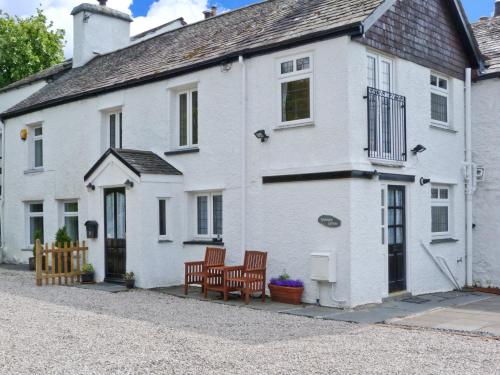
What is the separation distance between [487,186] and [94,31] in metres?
14.6

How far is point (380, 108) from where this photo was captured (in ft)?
39.3

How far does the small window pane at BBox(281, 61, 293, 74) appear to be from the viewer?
1226 centimetres

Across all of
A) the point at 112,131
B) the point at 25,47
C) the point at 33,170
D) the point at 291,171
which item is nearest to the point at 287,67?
the point at 291,171

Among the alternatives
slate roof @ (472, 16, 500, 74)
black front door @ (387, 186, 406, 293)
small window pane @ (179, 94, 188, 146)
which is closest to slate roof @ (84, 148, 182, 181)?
small window pane @ (179, 94, 188, 146)

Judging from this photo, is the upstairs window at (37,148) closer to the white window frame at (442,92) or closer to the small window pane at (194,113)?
the small window pane at (194,113)

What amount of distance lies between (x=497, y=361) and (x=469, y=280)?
24.4ft

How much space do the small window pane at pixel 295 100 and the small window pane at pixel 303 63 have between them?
0.25 metres

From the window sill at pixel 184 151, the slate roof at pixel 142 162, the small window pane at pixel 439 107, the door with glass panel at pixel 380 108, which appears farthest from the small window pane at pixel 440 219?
the slate roof at pixel 142 162

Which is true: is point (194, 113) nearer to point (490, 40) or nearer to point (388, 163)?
point (388, 163)

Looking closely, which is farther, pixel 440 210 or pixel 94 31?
pixel 94 31

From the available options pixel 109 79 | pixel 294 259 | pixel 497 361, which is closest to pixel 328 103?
pixel 294 259

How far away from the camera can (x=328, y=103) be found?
1155 centimetres

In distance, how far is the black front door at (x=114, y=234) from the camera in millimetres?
14406

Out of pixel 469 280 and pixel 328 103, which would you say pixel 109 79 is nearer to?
pixel 328 103
